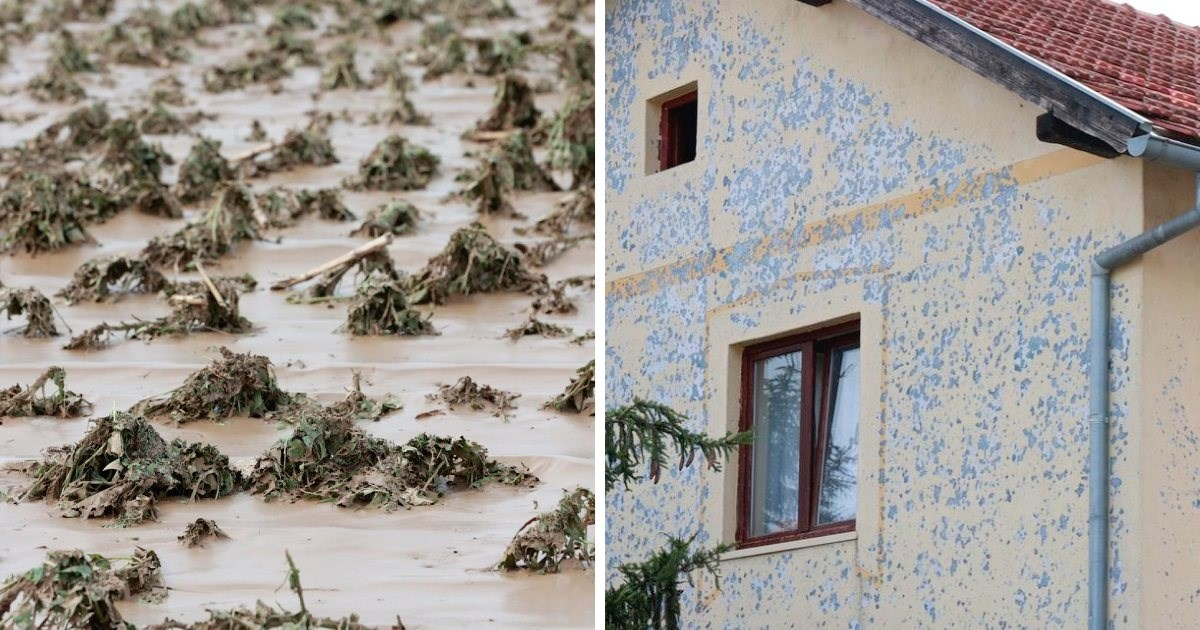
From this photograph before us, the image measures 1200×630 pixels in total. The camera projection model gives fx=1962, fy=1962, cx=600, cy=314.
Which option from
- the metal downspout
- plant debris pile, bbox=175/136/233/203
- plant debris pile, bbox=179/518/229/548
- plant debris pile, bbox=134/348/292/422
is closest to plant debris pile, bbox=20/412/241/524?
plant debris pile, bbox=179/518/229/548

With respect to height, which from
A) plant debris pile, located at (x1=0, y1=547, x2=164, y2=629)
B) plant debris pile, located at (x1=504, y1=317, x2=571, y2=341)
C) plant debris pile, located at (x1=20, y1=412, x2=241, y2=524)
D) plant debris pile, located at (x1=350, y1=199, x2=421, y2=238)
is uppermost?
plant debris pile, located at (x1=350, y1=199, x2=421, y2=238)

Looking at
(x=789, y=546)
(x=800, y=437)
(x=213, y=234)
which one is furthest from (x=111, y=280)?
(x=789, y=546)

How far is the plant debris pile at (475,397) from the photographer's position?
10.5 m

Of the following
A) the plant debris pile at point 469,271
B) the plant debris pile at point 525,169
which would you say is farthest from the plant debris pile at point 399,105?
the plant debris pile at point 469,271

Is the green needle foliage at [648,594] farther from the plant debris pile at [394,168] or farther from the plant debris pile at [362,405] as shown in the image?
the plant debris pile at [394,168]

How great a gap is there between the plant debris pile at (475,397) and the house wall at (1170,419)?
342 centimetres

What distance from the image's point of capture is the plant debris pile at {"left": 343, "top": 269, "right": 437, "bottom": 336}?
1175 centimetres

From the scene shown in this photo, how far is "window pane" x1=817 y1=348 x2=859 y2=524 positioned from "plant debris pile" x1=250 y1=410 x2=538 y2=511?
1880mm

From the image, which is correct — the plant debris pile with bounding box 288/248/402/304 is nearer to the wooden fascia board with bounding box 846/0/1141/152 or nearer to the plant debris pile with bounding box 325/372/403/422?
the plant debris pile with bounding box 325/372/403/422

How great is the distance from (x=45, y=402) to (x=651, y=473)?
12.8 feet

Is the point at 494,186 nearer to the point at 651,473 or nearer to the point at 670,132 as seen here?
the point at 670,132

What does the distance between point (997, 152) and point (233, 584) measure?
4.29 meters

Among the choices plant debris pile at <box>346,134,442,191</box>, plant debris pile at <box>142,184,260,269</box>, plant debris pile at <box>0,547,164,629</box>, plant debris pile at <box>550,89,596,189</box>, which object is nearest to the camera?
plant debris pile at <box>0,547,164,629</box>

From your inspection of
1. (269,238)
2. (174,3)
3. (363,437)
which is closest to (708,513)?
(363,437)
